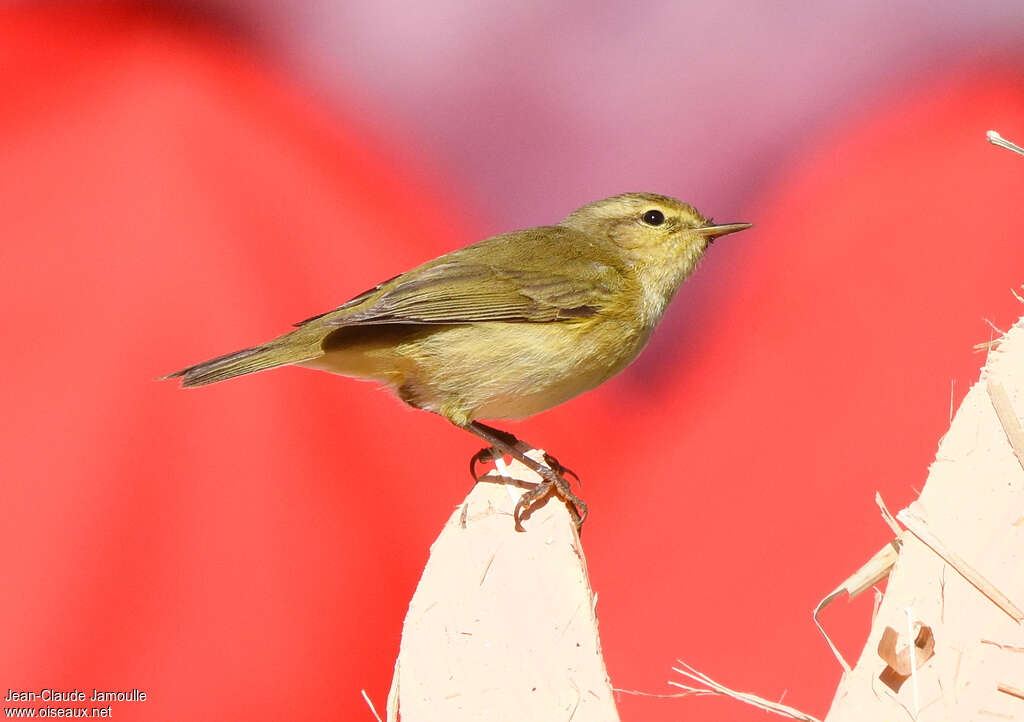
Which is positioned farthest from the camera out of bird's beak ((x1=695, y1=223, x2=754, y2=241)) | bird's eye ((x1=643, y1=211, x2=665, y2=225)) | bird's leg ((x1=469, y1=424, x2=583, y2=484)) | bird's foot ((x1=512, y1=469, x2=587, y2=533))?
bird's eye ((x1=643, y1=211, x2=665, y2=225))

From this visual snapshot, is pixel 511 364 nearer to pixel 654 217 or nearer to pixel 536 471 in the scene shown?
pixel 536 471

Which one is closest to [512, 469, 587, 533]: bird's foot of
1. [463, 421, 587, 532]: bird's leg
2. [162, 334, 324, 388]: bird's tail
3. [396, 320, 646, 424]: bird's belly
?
[463, 421, 587, 532]: bird's leg

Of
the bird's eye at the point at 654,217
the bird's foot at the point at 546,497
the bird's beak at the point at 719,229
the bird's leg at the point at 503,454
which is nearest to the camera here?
the bird's foot at the point at 546,497

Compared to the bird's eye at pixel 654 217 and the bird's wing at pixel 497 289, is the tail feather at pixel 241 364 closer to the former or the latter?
the bird's wing at pixel 497 289

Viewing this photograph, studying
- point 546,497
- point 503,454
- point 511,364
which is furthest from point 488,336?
point 546,497

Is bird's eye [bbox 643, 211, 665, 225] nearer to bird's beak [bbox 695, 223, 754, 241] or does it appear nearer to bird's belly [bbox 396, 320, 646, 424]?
bird's beak [bbox 695, 223, 754, 241]

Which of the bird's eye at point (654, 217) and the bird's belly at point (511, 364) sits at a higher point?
the bird's eye at point (654, 217)

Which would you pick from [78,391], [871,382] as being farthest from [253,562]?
[871,382]

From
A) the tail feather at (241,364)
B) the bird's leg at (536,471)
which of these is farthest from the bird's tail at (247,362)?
the bird's leg at (536,471)

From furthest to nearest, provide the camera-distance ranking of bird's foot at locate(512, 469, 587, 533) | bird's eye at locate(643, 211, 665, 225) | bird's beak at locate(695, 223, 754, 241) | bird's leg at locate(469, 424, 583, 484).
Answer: bird's eye at locate(643, 211, 665, 225)
bird's beak at locate(695, 223, 754, 241)
bird's leg at locate(469, 424, 583, 484)
bird's foot at locate(512, 469, 587, 533)
